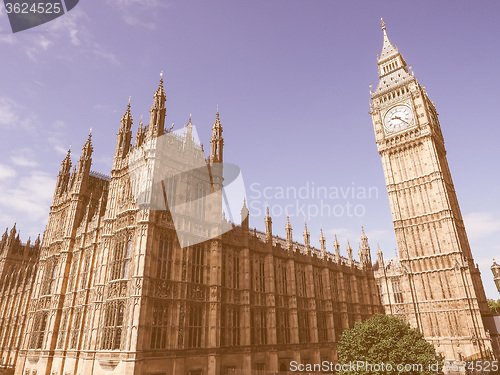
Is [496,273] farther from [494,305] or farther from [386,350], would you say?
[494,305]

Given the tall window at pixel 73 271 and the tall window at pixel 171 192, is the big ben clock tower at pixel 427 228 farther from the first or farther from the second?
the tall window at pixel 73 271

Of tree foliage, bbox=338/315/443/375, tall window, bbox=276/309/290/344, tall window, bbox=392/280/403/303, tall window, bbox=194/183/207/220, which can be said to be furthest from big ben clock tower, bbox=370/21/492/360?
tall window, bbox=194/183/207/220

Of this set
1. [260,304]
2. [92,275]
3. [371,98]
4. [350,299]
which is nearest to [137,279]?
[92,275]

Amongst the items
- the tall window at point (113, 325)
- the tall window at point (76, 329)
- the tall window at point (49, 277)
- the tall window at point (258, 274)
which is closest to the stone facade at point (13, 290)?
the tall window at point (49, 277)

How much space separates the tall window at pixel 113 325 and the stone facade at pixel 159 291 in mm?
83

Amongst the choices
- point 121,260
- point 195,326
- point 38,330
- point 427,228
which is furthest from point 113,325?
point 427,228

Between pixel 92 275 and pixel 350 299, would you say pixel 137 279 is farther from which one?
pixel 350 299

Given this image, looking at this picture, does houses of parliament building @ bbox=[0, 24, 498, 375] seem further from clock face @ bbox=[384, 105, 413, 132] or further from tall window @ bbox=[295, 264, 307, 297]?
clock face @ bbox=[384, 105, 413, 132]

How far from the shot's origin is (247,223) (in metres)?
38.4

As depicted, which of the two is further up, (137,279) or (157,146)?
(157,146)

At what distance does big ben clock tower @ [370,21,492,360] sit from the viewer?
52.8m

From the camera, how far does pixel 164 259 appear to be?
30500 mm

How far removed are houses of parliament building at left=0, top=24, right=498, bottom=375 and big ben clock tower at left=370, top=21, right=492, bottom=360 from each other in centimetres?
25

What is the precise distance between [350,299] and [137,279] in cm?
3893
